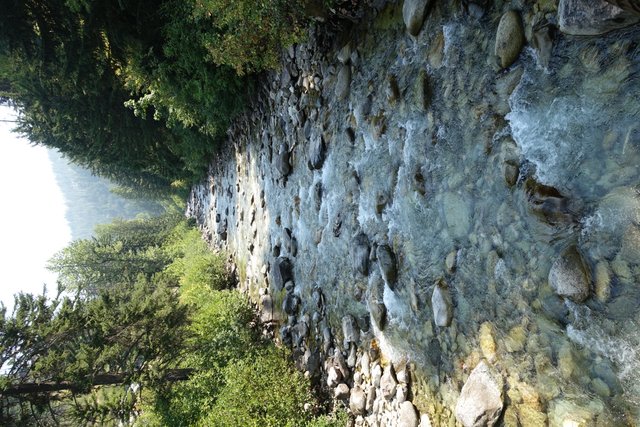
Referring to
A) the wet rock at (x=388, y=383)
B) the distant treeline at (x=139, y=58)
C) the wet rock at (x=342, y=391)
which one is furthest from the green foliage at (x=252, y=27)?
the wet rock at (x=342, y=391)

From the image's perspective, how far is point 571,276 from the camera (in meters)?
1.86

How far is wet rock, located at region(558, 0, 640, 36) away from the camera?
5.38ft

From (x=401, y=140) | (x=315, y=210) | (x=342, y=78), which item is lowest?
(x=315, y=210)

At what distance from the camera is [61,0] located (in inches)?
248

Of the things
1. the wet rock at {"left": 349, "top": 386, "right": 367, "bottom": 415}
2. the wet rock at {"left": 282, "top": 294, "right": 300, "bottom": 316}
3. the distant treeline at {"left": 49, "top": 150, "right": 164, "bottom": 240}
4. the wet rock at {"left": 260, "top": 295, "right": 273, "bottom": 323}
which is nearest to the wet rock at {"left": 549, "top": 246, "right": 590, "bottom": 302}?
the wet rock at {"left": 349, "top": 386, "right": 367, "bottom": 415}

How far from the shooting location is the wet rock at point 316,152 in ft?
14.5

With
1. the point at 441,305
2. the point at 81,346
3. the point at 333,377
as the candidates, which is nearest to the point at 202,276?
the point at 81,346

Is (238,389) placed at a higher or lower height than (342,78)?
lower

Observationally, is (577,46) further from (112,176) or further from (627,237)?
(112,176)

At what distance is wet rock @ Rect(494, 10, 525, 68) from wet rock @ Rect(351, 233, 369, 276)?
198cm

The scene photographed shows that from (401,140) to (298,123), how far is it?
7.12 feet

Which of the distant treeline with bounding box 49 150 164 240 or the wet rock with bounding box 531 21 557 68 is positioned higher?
the wet rock with bounding box 531 21 557 68

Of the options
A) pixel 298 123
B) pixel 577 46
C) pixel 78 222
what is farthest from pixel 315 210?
pixel 78 222

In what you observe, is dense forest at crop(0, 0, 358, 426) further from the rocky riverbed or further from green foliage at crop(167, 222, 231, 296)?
the rocky riverbed
